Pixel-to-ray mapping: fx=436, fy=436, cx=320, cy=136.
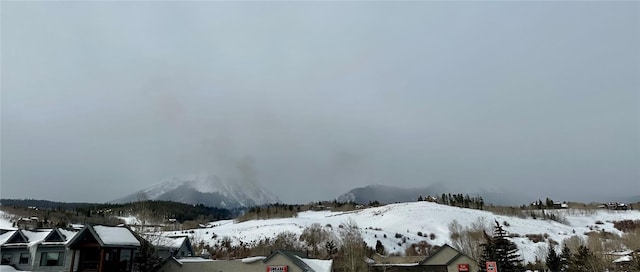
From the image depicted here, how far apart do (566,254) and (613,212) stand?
10286 cm

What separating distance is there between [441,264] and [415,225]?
58.3m

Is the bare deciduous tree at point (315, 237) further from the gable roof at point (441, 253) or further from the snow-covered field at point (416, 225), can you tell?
the gable roof at point (441, 253)

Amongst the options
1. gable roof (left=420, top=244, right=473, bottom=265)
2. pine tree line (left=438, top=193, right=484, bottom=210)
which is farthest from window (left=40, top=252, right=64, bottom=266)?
pine tree line (left=438, top=193, right=484, bottom=210)

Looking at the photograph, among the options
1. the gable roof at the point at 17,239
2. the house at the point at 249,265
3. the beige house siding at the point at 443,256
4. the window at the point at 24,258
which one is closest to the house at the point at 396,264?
the beige house siding at the point at 443,256

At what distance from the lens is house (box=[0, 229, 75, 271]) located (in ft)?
143

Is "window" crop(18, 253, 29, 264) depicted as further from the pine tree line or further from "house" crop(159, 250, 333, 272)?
the pine tree line

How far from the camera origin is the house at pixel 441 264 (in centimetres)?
5359

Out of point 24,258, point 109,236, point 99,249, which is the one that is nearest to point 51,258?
point 24,258

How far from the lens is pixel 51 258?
43844mm

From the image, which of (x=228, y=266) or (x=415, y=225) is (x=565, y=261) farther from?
(x=415, y=225)

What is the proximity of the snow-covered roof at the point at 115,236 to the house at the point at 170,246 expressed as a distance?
479cm

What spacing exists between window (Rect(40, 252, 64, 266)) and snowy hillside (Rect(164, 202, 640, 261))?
47.9 metres

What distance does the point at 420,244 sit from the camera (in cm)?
9169

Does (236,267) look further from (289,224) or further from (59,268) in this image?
(289,224)
